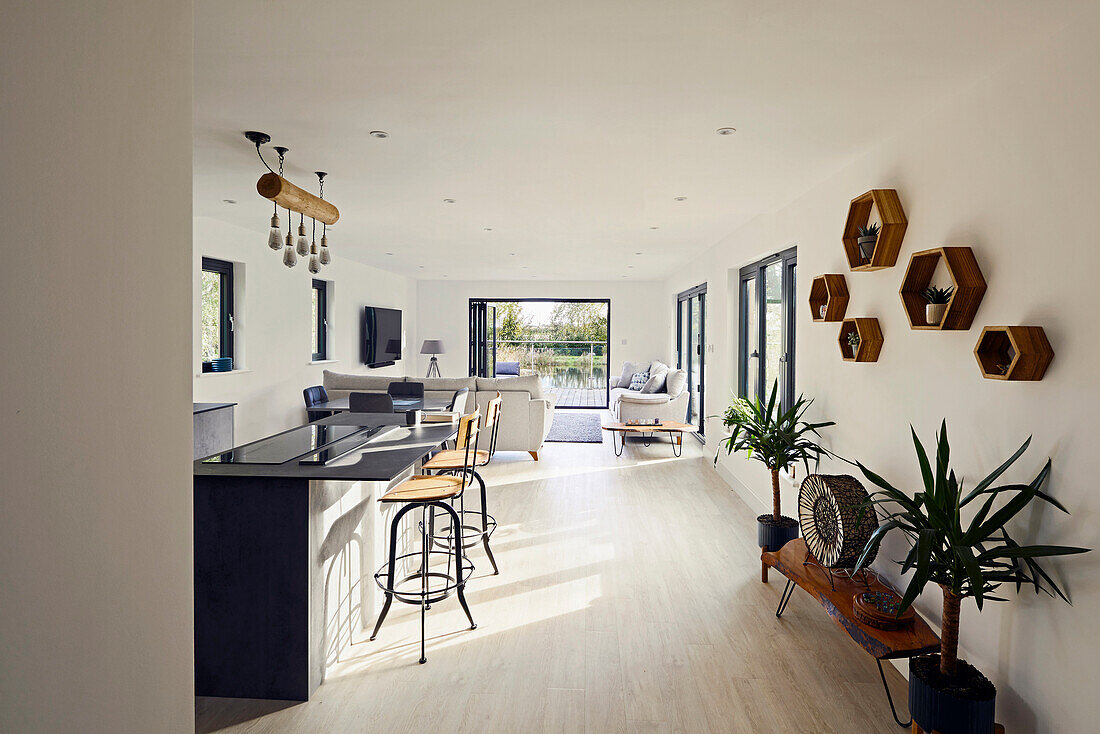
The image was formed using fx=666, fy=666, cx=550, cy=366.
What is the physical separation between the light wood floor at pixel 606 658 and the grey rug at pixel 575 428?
391 cm

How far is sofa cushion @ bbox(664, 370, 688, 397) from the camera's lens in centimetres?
873

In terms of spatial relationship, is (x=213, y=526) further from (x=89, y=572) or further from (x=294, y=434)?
(x=89, y=572)

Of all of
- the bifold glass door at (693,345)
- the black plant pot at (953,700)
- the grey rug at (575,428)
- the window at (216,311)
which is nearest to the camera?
the black plant pot at (953,700)

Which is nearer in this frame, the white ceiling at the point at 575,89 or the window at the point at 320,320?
A: the white ceiling at the point at 575,89

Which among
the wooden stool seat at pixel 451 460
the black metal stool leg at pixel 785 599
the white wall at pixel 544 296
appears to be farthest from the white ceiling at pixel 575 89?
the white wall at pixel 544 296

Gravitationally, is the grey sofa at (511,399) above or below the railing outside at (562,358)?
below

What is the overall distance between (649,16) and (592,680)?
2.39m

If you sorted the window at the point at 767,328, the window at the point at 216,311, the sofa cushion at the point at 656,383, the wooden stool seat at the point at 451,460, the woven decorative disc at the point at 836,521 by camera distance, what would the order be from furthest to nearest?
the sofa cushion at the point at 656,383, the window at the point at 216,311, the window at the point at 767,328, the wooden stool seat at the point at 451,460, the woven decorative disc at the point at 836,521

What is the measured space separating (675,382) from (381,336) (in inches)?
173

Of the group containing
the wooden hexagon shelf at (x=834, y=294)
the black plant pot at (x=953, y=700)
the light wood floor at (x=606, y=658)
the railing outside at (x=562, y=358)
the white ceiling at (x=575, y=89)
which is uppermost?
the white ceiling at (x=575, y=89)

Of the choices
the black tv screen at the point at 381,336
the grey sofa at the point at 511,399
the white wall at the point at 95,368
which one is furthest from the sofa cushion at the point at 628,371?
the white wall at the point at 95,368

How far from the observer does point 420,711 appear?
8.05 ft

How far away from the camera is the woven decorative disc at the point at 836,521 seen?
2785 mm

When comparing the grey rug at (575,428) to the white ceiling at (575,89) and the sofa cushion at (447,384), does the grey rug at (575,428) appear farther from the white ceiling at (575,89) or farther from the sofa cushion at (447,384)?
the white ceiling at (575,89)
